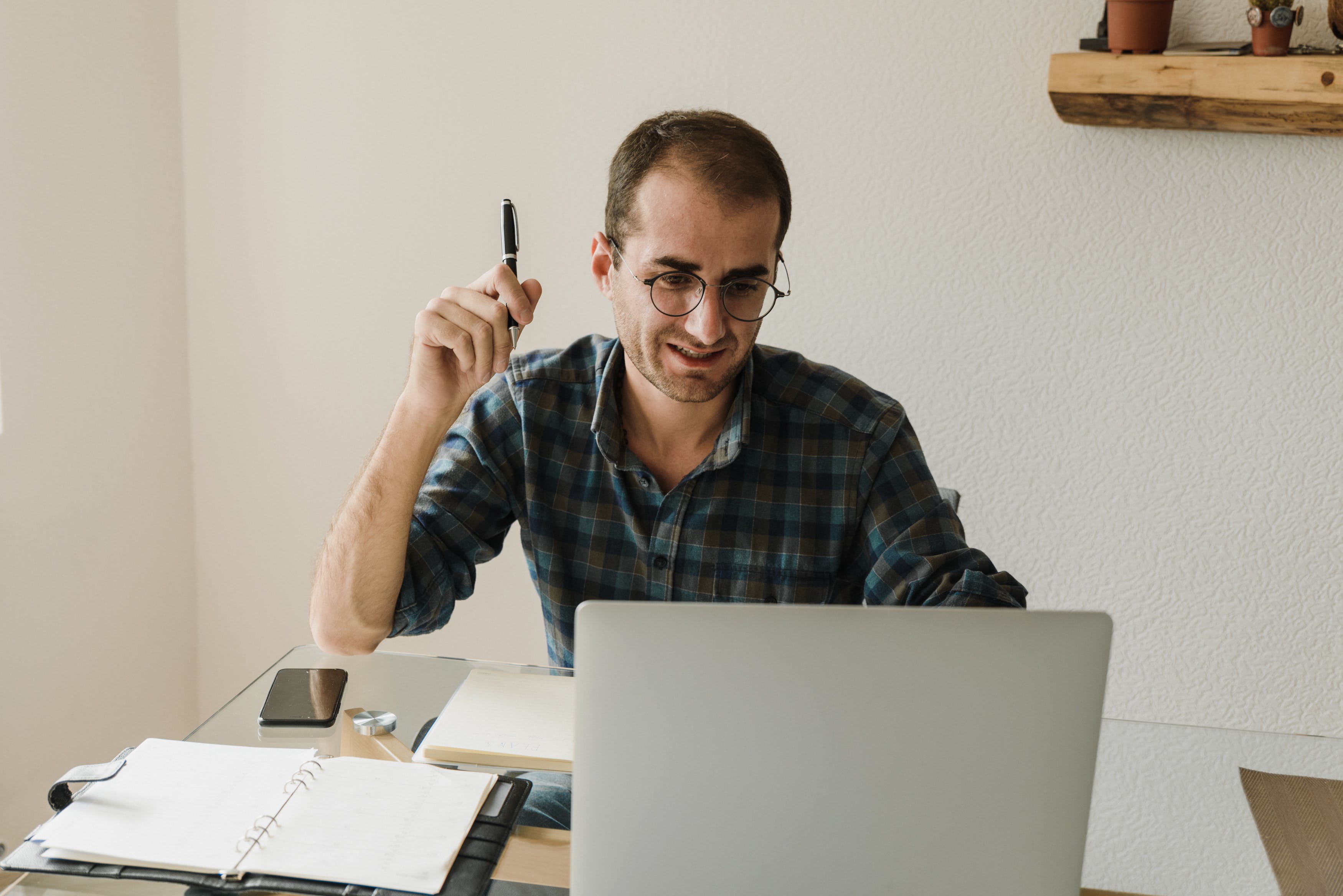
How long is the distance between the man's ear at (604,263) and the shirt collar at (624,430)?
A: 0.09 meters

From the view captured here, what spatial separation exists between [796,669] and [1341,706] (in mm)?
1721

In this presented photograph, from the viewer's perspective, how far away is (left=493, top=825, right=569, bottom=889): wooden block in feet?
2.72

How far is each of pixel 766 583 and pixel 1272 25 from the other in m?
1.20

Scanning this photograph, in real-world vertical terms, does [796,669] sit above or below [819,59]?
below

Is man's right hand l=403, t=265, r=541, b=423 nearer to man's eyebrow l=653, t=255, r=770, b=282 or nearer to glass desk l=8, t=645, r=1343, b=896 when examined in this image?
man's eyebrow l=653, t=255, r=770, b=282

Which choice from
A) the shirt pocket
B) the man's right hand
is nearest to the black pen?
the man's right hand

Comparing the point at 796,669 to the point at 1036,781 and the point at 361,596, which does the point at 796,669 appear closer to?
the point at 1036,781

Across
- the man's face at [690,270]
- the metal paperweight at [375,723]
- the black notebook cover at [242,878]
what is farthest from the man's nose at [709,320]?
the black notebook cover at [242,878]

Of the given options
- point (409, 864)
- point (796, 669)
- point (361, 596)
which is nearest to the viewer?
point (796, 669)

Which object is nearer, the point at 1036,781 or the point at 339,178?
the point at 1036,781

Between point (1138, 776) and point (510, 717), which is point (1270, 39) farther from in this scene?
Result: point (510, 717)

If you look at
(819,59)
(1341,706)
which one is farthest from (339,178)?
(1341,706)

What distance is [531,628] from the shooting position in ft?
7.18

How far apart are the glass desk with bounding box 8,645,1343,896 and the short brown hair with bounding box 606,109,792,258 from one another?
61cm
